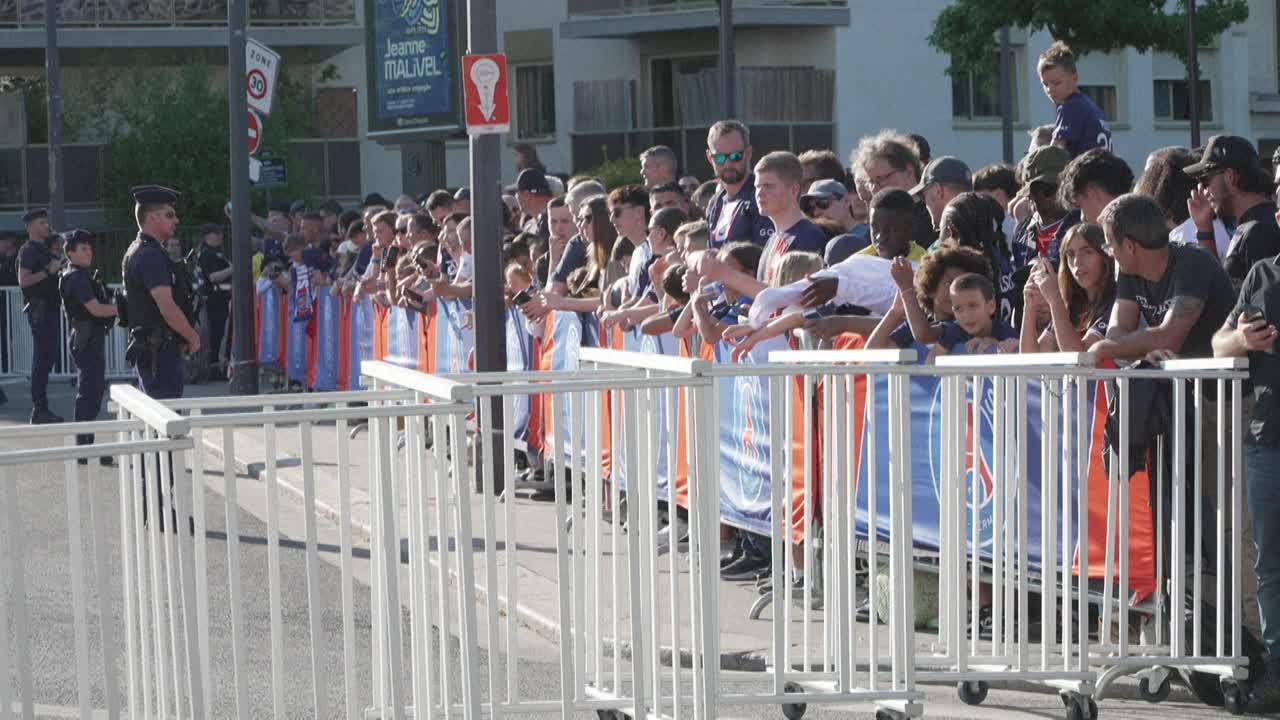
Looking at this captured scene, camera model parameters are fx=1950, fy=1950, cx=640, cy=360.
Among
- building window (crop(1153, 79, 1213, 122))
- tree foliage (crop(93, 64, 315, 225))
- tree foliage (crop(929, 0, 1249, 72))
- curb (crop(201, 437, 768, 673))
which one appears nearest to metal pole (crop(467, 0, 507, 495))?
curb (crop(201, 437, 768, 673))

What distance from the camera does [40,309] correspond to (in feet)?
65.8

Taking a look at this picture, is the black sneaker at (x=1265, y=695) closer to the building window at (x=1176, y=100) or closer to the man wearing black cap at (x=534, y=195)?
the man wearing black cap at (x=534, y=195)

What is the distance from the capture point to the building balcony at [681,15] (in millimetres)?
38875

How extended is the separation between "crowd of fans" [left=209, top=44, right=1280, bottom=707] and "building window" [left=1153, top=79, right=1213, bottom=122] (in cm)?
3237

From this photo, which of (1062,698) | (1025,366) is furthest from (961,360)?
(1062,698)

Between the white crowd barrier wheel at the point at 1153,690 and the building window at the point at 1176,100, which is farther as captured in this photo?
the building window at the point at 1176,100

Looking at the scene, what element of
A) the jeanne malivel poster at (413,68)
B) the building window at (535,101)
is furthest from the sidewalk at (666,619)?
the building window at (535,101)

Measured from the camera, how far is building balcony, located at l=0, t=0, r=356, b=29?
4053cm

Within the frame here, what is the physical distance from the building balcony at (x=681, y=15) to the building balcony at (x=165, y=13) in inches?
198

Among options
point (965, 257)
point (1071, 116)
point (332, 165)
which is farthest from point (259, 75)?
point (332, 165)

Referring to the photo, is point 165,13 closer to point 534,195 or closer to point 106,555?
point 534,195

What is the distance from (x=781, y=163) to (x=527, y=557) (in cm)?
220

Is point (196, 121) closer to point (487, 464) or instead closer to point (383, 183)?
point (383, 183)

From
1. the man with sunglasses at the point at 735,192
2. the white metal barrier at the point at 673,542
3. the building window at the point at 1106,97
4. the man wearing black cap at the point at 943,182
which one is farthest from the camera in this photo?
the building window at the point at 1106,97
